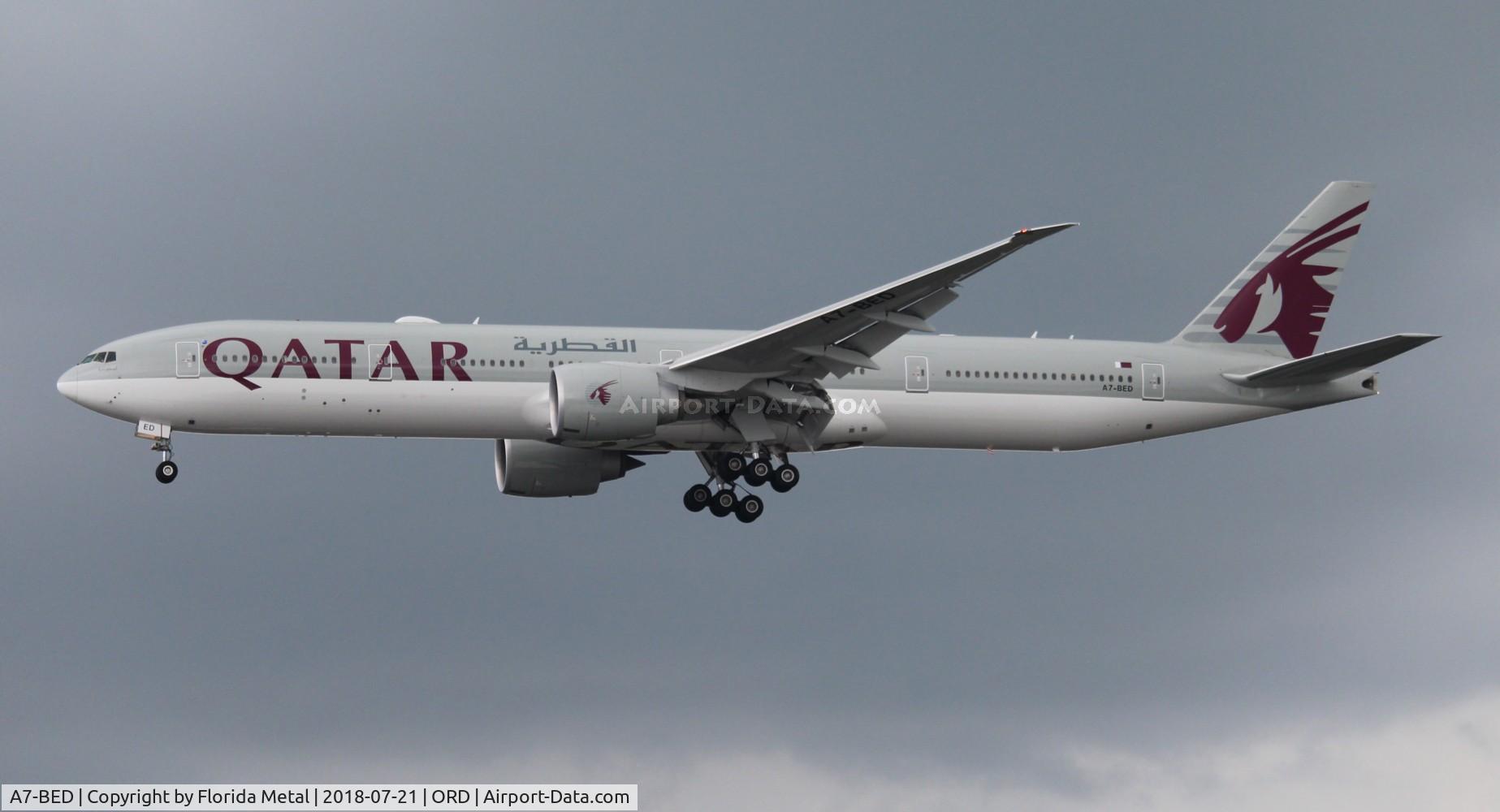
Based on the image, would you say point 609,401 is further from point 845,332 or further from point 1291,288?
point 1291,288

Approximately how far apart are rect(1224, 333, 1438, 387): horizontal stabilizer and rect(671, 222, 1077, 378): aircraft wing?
10.9 metres

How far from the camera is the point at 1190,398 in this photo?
5206cm

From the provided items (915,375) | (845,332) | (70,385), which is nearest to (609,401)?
(845,332)

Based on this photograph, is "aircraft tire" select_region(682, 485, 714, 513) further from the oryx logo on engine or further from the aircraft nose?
the aircraft nose

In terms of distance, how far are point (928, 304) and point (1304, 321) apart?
14776 mm

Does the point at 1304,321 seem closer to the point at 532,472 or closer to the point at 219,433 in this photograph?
the point at 532,472

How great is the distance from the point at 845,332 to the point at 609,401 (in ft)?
18.0

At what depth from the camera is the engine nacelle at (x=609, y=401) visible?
44.9 metres

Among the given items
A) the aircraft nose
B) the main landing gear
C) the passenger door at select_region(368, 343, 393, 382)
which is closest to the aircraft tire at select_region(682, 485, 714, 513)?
the main landing gear

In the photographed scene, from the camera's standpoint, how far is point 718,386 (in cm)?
4641

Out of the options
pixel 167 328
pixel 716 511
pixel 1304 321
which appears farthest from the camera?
pixel 1304 321

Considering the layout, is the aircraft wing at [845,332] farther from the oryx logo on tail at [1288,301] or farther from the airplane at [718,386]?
the oryx logo on tail at [1288,301]

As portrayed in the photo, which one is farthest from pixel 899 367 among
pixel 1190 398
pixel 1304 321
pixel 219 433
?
pixel 219 433

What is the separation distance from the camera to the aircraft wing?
140 ft
